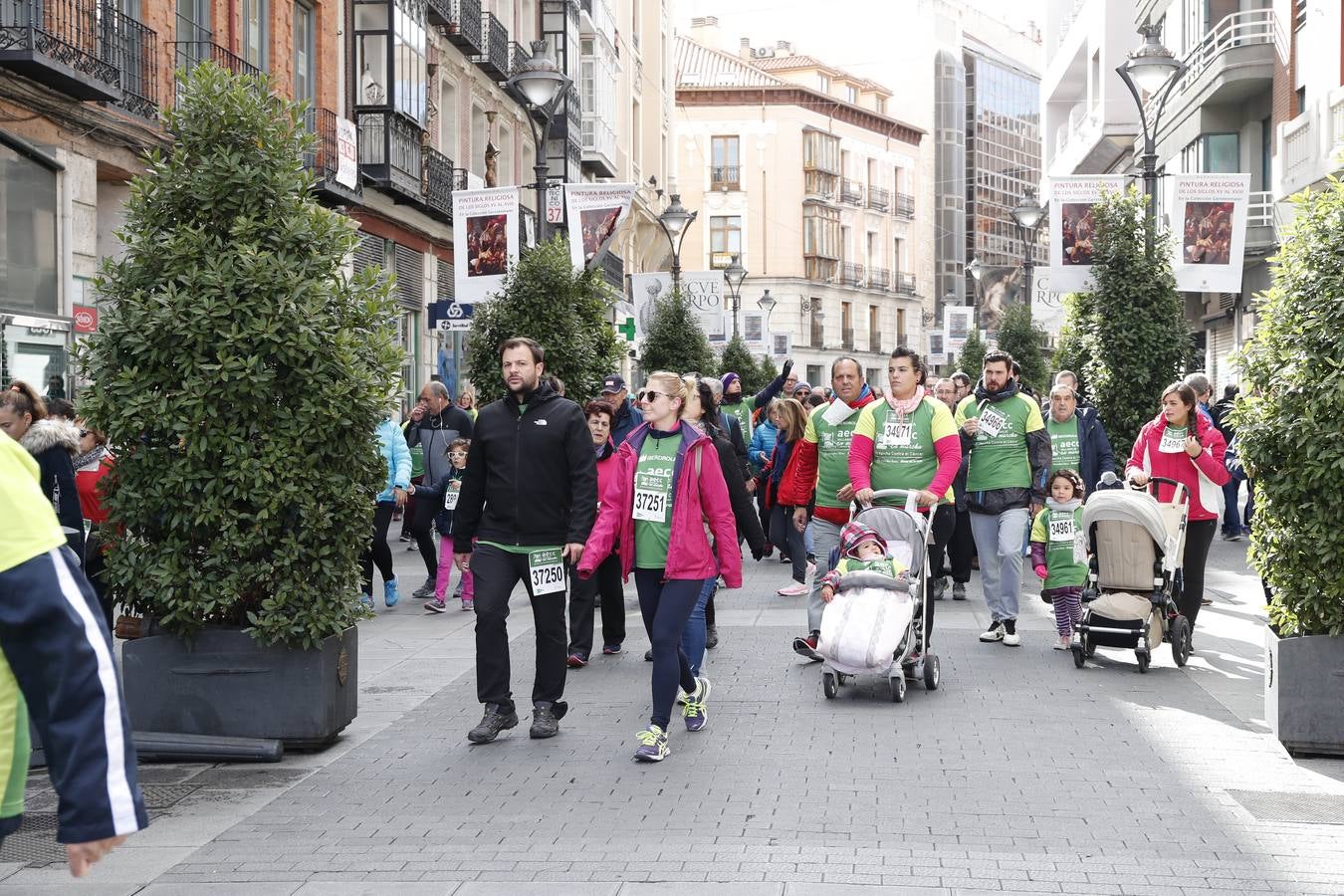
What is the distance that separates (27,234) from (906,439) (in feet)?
32.7

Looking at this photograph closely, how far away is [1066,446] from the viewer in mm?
12094

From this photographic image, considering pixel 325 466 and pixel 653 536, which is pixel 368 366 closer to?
pixel 325 466

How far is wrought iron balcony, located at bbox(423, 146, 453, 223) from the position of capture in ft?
90.5

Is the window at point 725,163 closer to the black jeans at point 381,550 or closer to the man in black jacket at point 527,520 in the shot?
the black jeans at point 381,550

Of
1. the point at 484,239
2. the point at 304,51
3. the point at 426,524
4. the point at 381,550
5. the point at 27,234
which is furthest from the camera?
the point at 304,51

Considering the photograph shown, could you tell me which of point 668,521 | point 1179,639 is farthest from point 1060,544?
point 668,521

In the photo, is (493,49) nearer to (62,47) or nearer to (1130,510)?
(62,47)

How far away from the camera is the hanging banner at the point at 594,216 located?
1895 centimetres

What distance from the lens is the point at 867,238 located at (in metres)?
86.9

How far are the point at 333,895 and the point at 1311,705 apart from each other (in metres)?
4.45

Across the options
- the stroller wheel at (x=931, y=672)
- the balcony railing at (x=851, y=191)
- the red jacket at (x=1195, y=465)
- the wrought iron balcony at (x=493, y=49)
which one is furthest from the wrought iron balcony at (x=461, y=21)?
the balcony railing at (x=851, y=191)

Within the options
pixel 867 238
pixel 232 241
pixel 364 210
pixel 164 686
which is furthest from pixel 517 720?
pixel 867 238

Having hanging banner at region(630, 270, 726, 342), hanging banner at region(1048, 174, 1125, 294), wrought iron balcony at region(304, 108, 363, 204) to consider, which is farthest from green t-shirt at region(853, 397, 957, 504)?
hanging banner at region(630, 270, 726, 342)

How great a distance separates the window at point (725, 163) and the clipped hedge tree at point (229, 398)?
241 ft
